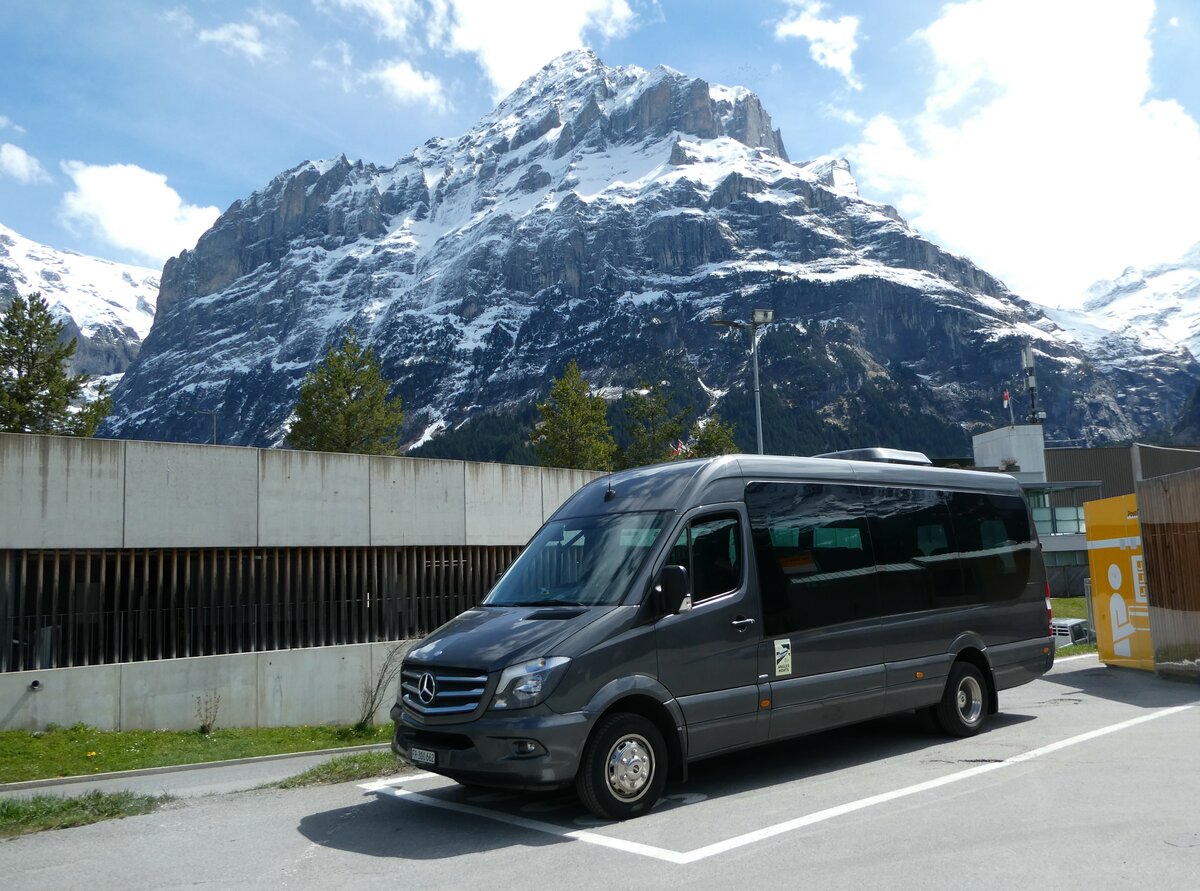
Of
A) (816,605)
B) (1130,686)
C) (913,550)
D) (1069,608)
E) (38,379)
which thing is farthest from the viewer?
(1069,608)

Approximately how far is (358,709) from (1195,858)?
14.2 metres

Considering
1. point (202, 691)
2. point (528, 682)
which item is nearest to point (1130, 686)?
point (528, 682)

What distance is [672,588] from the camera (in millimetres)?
7219

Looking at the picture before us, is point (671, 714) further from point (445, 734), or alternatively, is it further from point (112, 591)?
point (112, 591)

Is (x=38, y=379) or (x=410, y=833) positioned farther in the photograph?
(x=38, y=379)

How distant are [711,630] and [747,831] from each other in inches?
63.1

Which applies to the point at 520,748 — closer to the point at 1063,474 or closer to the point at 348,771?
the point at 348,771

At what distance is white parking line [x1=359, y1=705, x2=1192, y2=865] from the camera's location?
6.07m

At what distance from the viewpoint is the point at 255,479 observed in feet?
53.3

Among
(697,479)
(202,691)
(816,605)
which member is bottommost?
(202,691)

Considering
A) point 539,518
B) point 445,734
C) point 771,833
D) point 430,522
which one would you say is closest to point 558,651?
point 445,734

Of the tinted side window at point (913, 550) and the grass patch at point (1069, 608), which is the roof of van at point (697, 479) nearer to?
the tinted side window at point (913, 550)

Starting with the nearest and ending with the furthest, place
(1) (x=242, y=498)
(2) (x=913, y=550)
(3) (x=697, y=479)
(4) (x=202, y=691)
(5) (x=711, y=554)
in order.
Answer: (5) (x=711, y=554)
(3) (x=697, y=479)
(2) (x=913, y=550)
(4) (x=202, y=691)
(1) (x=242, y=498)

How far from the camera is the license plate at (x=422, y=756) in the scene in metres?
7.00
